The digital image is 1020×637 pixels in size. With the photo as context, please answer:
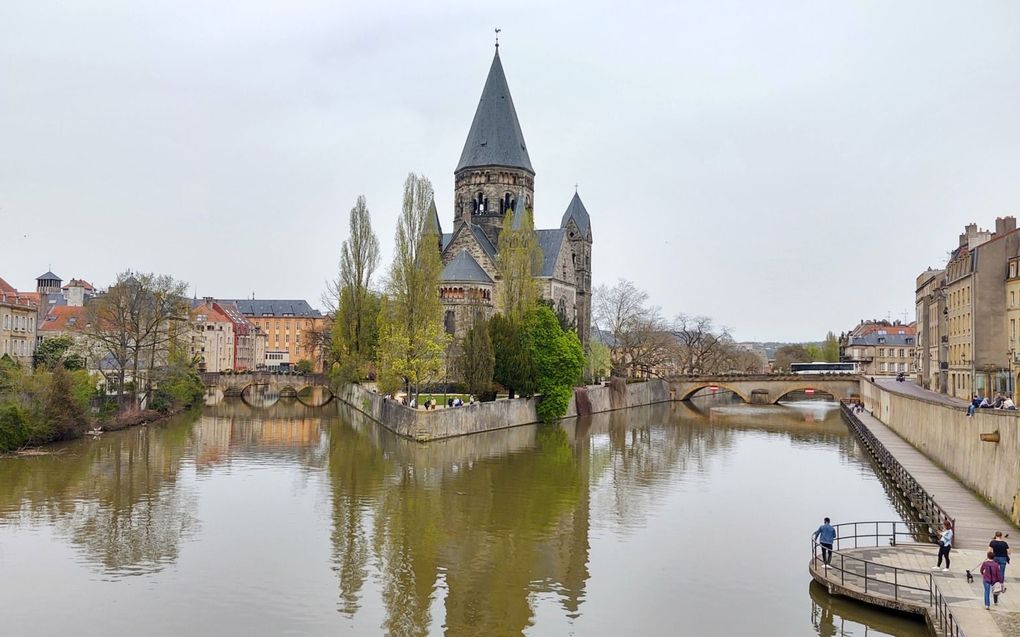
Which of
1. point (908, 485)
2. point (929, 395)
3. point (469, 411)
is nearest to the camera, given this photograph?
point (908, 485)

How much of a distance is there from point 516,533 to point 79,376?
3097 centimetres

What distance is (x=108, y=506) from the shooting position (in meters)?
28.4

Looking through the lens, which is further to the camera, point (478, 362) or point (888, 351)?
point (888, 351)

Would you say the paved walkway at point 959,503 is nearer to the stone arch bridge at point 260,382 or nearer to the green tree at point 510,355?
the green tree at point 510,355

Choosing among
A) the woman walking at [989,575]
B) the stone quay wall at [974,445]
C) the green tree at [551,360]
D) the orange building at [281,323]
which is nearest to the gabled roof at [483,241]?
the green tree at [551,360]

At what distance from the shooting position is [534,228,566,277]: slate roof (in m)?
78.3

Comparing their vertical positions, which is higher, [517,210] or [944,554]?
[517,210]

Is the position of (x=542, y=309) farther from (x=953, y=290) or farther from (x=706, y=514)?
(x=706, y=514)

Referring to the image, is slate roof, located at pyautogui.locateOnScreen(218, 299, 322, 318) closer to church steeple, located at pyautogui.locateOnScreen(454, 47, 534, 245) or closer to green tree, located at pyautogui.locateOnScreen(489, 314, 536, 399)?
church steeple, located at pyautogui.locateOnScreen(454, 47, 534, 245)

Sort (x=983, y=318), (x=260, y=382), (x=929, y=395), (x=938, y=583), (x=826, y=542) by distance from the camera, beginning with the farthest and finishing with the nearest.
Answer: (x=260, y=382)
(x=929, y=395)
(x=983, y=318)
(x=826, y=542)
(x=938, y=583)

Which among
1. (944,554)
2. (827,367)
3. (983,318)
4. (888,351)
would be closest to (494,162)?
(827,367)

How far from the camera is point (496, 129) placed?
8231cm

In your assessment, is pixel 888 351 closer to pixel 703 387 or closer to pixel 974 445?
pixel 703 387

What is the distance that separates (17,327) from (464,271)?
30.9 meters
